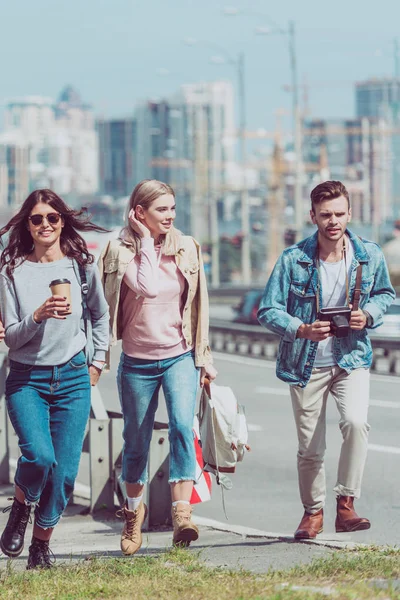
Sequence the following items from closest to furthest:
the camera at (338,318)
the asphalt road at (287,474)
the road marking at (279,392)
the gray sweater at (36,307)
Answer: the gray sweater at (36,307) < the camera at (338,318) < the asphalt road at (287,474) < the road marking at (279,392)

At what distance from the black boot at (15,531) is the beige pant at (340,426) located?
1.44m

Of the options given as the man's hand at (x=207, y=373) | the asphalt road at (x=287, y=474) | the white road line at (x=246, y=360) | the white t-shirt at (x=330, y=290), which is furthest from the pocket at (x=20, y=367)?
the white road line at (x=246, y=360)

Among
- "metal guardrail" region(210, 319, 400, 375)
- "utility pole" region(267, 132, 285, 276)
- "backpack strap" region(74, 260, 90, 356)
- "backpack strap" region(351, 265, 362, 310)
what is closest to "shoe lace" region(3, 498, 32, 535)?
"backpack strap" region(74, 260, 90, 356)

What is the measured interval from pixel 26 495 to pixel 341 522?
1.64 metres

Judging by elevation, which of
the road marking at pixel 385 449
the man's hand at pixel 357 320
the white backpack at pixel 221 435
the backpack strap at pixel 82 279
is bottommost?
the road marking at pixel 385 449

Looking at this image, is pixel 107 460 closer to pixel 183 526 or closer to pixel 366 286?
pixel 183 526

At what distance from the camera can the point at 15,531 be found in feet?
21.2

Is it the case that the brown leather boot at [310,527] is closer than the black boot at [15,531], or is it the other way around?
the black boot at [15,531]

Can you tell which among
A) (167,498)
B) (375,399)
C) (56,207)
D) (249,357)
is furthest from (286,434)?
(249,357)

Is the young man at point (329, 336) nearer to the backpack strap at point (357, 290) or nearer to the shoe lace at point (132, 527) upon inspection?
the backpack strap at point (357, 290)

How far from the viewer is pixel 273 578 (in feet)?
18.5

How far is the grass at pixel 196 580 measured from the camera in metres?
5.22

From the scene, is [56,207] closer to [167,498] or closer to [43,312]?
[43,312]

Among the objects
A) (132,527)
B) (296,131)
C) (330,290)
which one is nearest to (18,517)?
(132,527)
